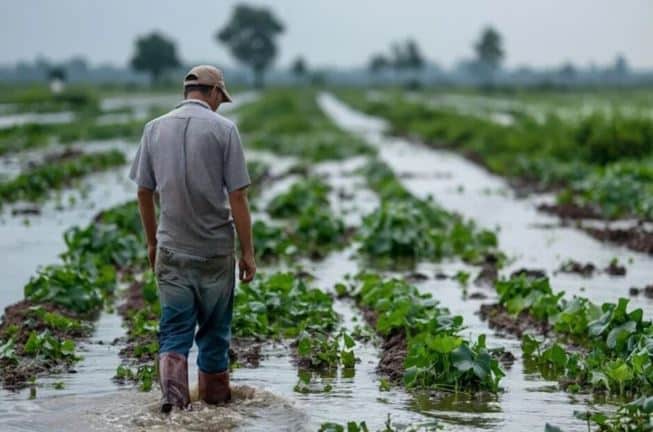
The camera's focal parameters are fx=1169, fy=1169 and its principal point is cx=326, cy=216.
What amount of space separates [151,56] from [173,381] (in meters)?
156

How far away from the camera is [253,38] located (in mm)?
166500

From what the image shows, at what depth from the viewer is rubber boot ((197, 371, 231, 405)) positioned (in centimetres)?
733

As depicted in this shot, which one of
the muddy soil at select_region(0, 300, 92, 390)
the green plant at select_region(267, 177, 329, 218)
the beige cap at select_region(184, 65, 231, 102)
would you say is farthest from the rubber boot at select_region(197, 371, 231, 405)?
the green plant at select_region(267, 177, 329, 218)

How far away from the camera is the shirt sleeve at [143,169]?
277 inches

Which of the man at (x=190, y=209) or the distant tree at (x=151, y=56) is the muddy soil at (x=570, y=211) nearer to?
the man at (x=190, y=209)

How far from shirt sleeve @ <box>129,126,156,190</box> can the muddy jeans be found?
419 mm

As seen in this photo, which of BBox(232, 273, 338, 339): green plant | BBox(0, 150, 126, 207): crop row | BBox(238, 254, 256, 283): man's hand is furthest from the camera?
BBox(0, 150, 126, 207): crop row

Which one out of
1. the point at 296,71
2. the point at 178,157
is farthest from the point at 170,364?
the point at 296,71

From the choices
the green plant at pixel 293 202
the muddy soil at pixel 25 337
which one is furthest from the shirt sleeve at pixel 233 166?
the green plant at pixel 293 202

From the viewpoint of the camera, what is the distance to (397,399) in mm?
7832

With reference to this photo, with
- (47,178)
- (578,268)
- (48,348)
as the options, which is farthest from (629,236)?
(47,178)

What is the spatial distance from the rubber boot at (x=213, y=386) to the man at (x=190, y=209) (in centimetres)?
28

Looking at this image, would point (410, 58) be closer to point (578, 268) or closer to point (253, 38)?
point (253, 38)

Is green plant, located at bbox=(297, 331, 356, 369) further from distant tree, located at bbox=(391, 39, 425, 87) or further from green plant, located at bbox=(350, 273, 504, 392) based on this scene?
distant tree, located at bbox=(391, 39, 425, 87)
